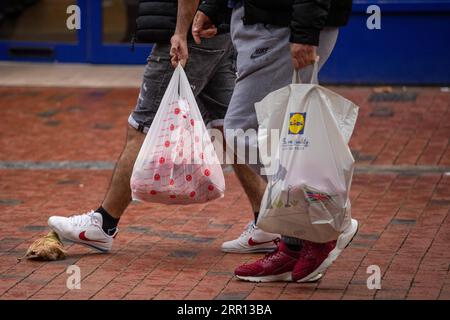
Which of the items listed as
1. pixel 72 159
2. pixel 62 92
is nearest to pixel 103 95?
pixel 62 92

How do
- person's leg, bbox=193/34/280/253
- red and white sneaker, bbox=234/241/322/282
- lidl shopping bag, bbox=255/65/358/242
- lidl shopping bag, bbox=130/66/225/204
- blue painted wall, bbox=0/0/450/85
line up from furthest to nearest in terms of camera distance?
1. blue painted wall, bbox=0/0/450/85
2. person's leg, bbox=193/34/280/253
3. lidl shopping bag, bbox=130/66/225/204
4. red and white sneaker, bbox=234/241/322/282
5. lidl shopping bag, bbox=255/65/358/242

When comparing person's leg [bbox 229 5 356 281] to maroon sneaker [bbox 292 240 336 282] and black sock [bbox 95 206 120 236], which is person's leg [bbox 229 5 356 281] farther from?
black sock [bbox 95 206 120 236]

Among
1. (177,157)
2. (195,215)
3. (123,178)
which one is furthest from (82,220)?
(195,215)

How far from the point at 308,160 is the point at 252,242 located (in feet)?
3.51

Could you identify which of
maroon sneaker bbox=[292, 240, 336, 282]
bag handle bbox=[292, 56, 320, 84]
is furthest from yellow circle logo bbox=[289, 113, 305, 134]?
maroon sneaker bbox=[292, 240, 336, 282]

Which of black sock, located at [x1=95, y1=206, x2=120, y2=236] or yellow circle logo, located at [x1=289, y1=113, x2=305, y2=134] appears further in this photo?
black sock, located at [x1=95, y1=206, x2=120, y2=236]

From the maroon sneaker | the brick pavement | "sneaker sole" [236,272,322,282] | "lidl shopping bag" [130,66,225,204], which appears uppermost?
"lidl shopping bag" [130,66,225,204]

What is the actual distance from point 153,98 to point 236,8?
28.1 inches

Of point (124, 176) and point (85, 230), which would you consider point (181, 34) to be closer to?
point (124, 176)

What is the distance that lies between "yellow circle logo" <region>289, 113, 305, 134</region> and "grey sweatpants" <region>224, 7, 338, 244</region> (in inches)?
8.1

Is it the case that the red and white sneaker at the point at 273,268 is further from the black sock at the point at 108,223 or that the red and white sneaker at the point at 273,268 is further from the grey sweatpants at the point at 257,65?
the black sock at the point at 108,223

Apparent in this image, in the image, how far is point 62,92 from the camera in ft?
35.6

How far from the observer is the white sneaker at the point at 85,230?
5.58 meters

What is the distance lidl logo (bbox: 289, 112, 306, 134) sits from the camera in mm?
4711
